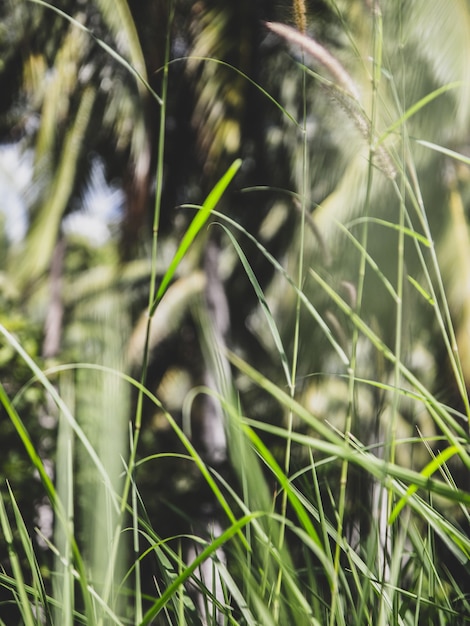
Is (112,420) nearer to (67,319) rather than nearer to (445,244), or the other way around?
(445,244)

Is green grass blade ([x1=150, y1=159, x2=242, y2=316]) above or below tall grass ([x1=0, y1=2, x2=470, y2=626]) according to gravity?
above

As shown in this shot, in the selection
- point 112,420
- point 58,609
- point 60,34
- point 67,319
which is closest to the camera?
point 112,420

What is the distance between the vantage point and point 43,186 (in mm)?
4918

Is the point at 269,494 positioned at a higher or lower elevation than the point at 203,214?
lower

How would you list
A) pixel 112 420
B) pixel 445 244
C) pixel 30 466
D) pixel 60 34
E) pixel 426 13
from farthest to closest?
pixel 60 34 < pixel 445 244 < pixel 426 13 < pixel 30 466 < pixel 112 420

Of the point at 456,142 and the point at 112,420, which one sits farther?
the point at 456,142

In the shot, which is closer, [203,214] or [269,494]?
[203,214]

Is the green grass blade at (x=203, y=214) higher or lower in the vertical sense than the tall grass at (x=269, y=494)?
higher

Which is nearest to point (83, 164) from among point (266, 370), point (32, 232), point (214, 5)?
point (32, 232)

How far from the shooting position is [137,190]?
174 inches

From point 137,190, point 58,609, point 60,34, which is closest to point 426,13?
point 137,190

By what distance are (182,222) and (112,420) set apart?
5.01 metres

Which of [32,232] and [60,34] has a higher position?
[60,34]

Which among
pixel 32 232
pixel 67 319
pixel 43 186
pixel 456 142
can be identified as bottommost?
pixel 67 319
